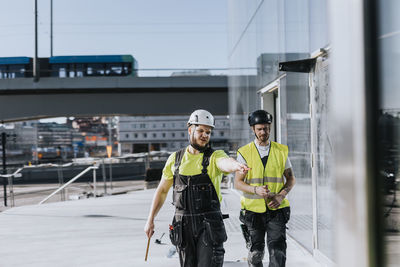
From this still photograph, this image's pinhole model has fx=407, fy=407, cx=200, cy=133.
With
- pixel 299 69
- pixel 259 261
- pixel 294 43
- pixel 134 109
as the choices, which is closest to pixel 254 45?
pixel 294 43

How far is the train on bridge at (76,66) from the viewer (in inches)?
995

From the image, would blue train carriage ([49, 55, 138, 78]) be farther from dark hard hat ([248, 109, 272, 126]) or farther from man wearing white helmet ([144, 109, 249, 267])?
man wearing white helmet ([144, 109, 249, 267])

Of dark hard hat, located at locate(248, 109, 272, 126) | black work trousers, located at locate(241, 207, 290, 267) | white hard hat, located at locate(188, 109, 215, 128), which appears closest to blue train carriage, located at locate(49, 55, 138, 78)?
dark hard hat, located at locate(248, 109, 272, 126)

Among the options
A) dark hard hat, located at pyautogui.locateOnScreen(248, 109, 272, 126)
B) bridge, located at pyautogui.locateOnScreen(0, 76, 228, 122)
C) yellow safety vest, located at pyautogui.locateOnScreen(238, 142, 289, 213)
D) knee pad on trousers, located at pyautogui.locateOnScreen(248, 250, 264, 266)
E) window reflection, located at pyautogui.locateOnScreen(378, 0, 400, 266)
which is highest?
bridge, located at pyautogui.locateOnScreen(0, 76, 228, 122)

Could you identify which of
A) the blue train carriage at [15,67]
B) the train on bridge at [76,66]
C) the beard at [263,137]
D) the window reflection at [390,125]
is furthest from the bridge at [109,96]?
the window reflection at [390,125]

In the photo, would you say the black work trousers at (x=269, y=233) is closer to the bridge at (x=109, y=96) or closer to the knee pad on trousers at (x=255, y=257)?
the knee pad on trousers at (x=255, y=257)

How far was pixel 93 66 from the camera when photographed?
84.4ft

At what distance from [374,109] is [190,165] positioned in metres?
2.56

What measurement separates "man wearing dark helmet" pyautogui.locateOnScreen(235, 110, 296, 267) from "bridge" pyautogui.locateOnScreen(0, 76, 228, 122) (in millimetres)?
20682

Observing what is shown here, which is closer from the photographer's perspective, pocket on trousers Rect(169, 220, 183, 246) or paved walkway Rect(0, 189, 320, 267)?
pocket on trousers Rect(169, 220, 183, 246)

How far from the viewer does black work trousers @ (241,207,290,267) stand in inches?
149

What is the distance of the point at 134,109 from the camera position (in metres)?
26.7

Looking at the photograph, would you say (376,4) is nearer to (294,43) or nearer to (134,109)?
(294,43)

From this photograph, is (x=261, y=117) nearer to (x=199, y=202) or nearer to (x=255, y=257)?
(x=199, y=202)
